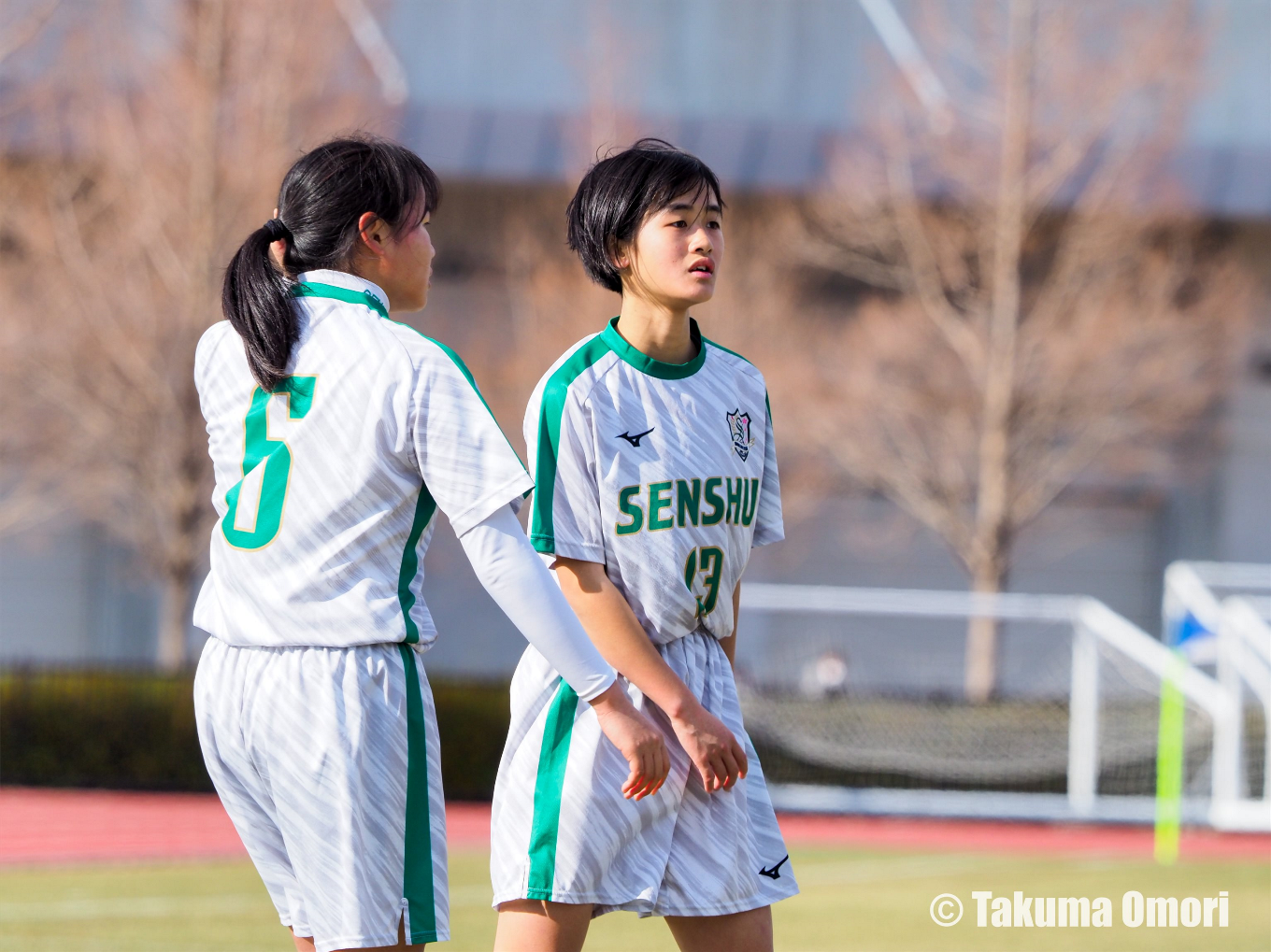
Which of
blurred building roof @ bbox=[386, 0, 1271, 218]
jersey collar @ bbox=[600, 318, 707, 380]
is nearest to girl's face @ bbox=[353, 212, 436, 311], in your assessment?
jersey collar @ bbox=[600, 318, 707, 380]

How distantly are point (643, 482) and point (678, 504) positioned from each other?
8cm

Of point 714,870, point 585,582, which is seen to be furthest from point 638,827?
point 585,582

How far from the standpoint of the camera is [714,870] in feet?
8.73

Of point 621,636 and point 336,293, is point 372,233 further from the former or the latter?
point 621,636

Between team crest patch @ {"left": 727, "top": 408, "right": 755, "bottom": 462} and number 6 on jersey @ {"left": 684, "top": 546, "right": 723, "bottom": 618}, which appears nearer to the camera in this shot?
number 6 on jersey @ {"left": 684, "top": 546, "right": 723, "bottom": 618}

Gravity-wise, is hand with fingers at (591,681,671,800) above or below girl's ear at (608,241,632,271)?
below

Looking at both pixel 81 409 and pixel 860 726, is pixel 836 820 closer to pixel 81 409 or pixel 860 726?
pixel 860 726

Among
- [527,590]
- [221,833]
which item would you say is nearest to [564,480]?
[527,590]

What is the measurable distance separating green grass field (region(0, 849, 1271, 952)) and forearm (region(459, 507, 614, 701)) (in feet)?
13.4

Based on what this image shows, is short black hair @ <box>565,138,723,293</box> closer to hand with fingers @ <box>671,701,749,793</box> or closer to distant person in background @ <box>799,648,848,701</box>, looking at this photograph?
hand with fingers @ <box>671,701,749,793</box>

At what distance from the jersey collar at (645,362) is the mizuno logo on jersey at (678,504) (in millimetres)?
217

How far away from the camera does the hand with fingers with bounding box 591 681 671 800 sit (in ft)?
7.74

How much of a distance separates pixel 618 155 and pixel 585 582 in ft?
2.65

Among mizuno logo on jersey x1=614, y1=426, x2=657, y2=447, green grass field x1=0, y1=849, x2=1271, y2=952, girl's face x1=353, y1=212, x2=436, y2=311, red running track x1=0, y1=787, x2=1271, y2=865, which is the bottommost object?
red running track x1=0, y1=787, x2=1271, y2=865
